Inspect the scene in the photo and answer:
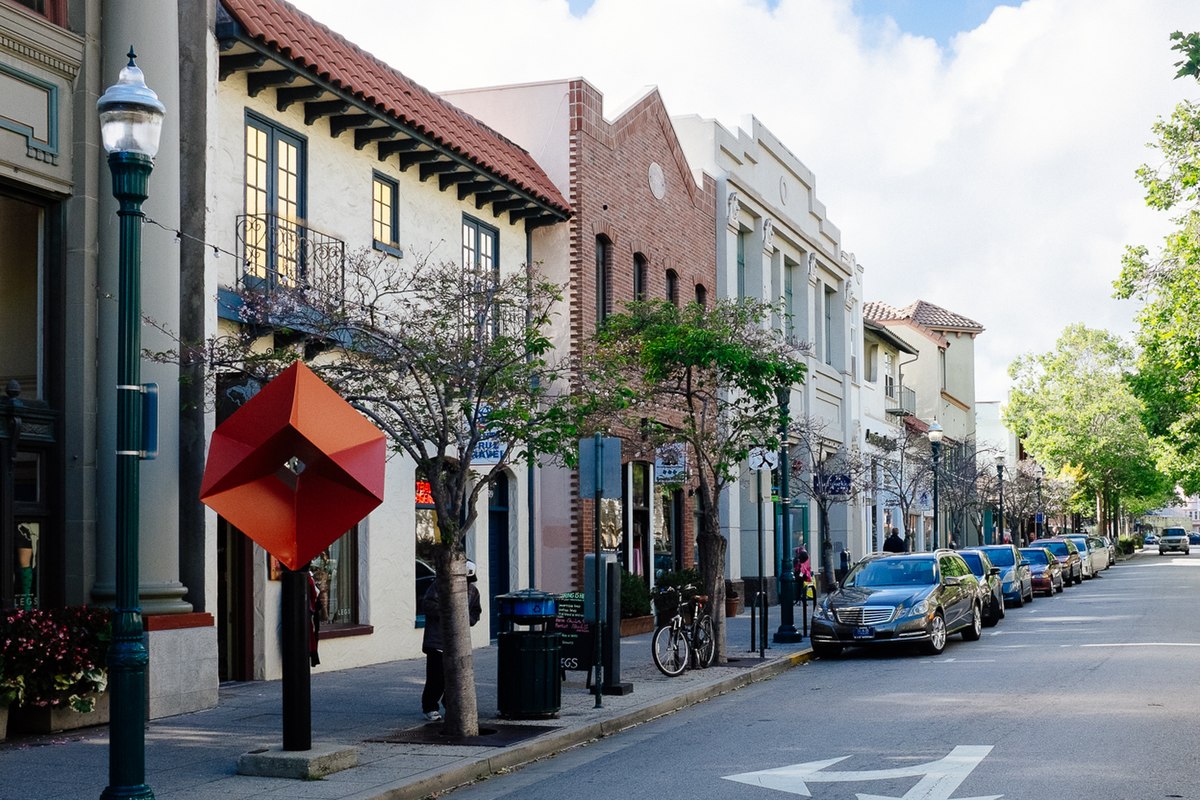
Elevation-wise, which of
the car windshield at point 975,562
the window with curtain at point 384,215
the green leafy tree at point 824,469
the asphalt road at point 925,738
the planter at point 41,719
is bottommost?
the asphalt road at point 925,738

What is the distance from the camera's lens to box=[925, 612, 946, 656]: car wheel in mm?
20516

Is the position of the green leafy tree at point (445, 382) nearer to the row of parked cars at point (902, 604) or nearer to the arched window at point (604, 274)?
the row of parked cars at point (902, 604)

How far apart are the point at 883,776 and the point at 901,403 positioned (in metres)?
42.3

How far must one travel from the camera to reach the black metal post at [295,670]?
1015 cm

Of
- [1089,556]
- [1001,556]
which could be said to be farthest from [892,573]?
[1089,556]

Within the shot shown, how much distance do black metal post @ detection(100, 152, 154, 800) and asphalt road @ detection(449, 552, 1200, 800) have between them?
2751 mm

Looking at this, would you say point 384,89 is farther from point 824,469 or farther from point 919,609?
point 824,469

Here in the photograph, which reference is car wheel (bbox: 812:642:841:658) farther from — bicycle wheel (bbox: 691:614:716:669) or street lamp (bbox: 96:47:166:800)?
street lamp (bbox: 96:47:166:800)

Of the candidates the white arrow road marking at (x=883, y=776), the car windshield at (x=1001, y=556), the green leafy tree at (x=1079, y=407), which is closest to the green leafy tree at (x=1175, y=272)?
the car windshield at (x=1001, y=556)

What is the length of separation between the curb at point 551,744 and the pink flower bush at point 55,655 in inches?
137

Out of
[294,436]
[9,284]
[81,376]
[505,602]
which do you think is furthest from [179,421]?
[294,436]

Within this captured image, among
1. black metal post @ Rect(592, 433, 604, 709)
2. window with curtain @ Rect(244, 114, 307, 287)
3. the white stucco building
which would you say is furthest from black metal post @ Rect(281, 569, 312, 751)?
the white stucco building

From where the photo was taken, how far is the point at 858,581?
22.1 m

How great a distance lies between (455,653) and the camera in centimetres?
1198
